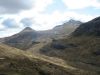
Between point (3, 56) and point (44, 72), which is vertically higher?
point (3, 56)

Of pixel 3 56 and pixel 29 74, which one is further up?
pixel 3 56

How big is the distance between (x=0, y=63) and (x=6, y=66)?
252 inches

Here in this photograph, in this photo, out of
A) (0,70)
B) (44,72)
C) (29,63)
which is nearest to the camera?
(0,70)

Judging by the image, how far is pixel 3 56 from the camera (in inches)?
6614

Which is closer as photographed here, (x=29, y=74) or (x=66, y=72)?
(x=29, y=74)

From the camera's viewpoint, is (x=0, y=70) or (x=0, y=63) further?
(x=0, y=63)

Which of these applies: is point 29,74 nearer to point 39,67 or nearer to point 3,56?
point 39,67

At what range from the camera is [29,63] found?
160375 millimetres

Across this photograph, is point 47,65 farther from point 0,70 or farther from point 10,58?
point 0,70

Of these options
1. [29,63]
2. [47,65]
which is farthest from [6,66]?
[47,65]

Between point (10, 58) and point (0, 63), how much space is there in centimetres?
1584

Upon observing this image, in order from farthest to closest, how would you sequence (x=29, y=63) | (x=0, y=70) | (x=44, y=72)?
(x=29, y=63), (x=44, y=72), (x=0, y=70)

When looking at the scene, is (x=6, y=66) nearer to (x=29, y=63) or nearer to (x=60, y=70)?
(x=29, y=63)

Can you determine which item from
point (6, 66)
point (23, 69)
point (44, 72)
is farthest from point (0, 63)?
point (44, 72)
